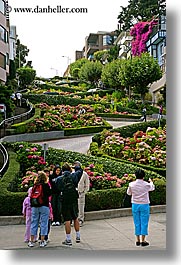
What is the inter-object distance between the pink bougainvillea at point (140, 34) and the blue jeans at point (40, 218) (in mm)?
4706

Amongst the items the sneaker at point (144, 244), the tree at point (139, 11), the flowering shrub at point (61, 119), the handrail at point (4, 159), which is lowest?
the sneaker at point (144, 244)

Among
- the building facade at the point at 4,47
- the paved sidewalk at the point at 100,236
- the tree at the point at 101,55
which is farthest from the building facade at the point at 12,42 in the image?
the paved sidewalk at the point at 100,236

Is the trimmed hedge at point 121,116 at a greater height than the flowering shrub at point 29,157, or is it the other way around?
the trimmed hedge at point 121,116

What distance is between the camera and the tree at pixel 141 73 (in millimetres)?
11203

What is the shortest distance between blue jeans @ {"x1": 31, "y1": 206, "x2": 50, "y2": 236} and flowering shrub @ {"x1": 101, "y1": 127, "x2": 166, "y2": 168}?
4574 millimetres

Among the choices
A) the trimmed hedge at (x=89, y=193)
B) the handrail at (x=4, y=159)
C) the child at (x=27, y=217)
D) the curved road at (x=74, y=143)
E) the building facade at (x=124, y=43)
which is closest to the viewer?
the child at (x=27, y=217)

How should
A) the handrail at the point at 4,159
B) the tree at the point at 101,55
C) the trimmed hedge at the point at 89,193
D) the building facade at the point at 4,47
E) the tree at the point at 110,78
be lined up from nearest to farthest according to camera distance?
the trimmed hedge at the point at 89,193
the building facade at the point at 4,47
the handrail at the point at 4,159
the tree at the point at 101,55
the tree at the point at 110,78

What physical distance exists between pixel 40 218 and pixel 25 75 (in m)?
4.50

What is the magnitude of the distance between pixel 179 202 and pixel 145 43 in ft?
14.1

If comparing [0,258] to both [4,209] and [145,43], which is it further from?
[145,43]

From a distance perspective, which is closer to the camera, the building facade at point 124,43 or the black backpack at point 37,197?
the black backpack at point 37,197

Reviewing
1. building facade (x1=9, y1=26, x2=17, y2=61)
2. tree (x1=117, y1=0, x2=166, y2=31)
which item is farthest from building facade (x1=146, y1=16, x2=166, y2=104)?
building facade (x1=9, y1=26, x2=17, y2=61)

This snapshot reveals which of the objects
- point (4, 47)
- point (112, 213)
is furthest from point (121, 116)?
point (112, 213)

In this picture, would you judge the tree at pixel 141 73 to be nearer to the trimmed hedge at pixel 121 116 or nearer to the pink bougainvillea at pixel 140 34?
the pink bougainvillea at pixel 140 34
